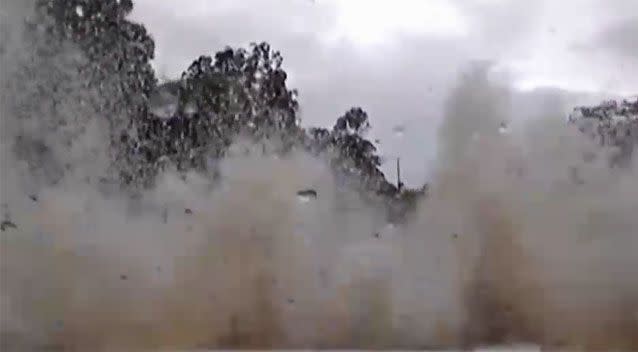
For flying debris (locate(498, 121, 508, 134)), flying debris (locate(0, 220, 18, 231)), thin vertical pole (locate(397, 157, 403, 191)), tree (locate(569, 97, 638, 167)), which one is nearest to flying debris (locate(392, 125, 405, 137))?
thin vertical pole (locate(397, 157, 403, 191))

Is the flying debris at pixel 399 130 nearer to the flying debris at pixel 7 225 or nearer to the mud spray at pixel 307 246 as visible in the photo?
the mud spray at pixel 307 246

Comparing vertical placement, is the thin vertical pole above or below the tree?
below

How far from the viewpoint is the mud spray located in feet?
5.41

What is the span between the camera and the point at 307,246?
66.3 inches

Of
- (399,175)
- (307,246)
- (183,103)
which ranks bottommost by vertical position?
(307,246)

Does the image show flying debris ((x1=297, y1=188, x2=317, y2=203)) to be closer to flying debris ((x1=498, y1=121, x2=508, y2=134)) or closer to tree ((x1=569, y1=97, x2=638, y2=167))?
flying debris ((x1=498, y1=121, x2=508, y2=134))

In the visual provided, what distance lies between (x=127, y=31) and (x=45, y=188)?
0.33 meters

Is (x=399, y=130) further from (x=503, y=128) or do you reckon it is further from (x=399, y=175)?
(x=503, y=128)

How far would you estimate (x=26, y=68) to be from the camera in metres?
1.69

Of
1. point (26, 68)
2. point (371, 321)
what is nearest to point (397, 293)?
point (371, 321)

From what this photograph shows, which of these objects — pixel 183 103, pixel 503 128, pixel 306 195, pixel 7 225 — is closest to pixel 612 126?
pixel 503 128

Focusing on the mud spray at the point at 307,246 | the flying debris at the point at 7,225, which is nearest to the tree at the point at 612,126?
the mud spray at the point at 307,246

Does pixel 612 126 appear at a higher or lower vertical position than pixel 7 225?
higher

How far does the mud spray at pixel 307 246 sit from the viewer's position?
1.65 m
